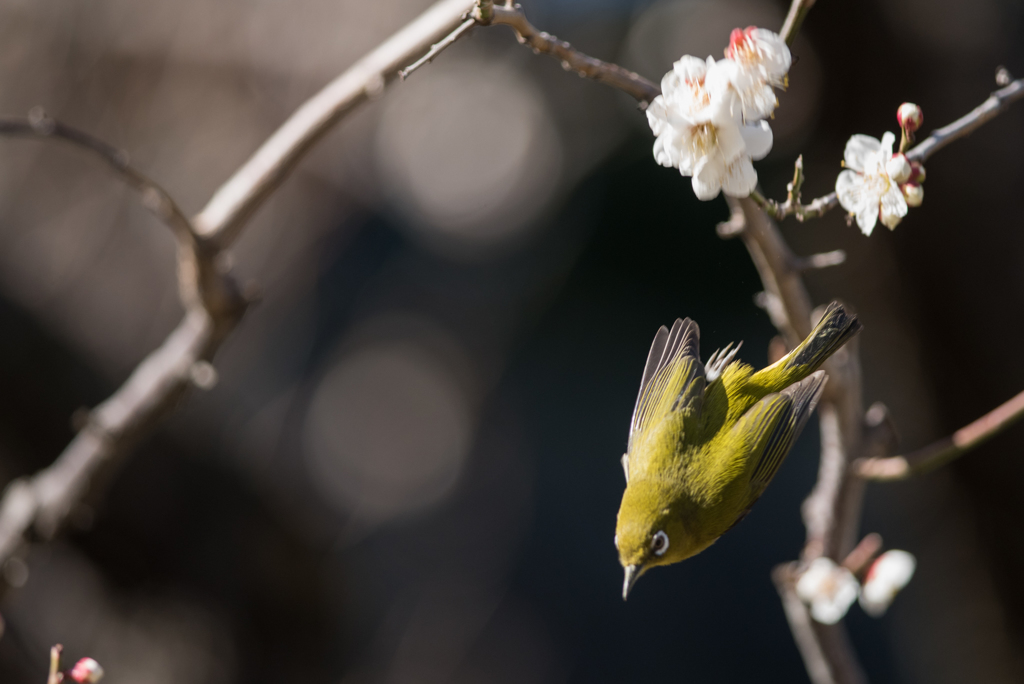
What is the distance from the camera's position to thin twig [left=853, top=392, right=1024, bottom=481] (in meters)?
0.57

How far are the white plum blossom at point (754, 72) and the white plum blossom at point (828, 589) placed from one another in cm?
48

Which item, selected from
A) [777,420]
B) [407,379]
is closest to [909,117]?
[777,420]

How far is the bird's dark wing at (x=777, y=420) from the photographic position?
39 centimetres

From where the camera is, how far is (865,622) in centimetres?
164

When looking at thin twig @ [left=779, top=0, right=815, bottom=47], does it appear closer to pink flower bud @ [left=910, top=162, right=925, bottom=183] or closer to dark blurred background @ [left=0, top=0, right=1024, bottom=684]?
pink flower bud @ [left=910, top=162, right=925, bottom=183]

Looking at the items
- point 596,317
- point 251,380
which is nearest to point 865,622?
point 596,317

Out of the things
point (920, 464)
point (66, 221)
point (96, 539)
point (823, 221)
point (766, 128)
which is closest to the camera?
point (766, 128)

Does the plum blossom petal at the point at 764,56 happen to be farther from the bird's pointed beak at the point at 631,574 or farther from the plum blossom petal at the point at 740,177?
the bird's pointed beak at the point at 631,574

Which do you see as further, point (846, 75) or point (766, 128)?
point (846, 75)

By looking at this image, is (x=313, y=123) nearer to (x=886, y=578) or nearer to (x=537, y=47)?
(x=537, y=47)

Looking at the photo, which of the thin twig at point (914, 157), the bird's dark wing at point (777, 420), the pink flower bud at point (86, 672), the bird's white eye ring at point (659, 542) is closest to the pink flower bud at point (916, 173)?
the thin twig at point (914, 157)

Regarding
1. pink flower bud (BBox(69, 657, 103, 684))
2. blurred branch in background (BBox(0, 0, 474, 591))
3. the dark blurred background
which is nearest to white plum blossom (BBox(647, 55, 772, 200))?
blurred branch in background (BBox(0, 0, 474, 591))

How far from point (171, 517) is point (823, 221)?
135cm

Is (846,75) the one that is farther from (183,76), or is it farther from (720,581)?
(183,76)
